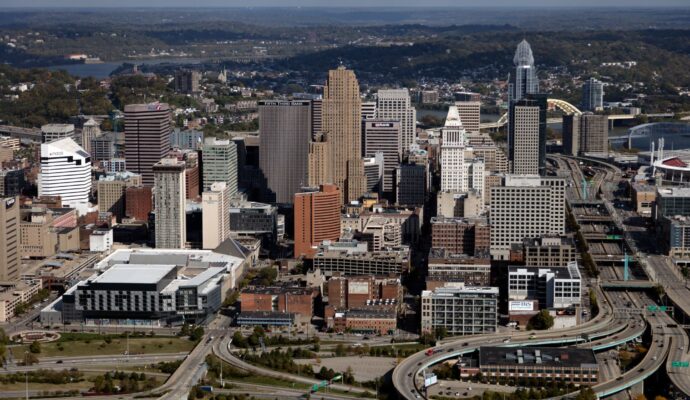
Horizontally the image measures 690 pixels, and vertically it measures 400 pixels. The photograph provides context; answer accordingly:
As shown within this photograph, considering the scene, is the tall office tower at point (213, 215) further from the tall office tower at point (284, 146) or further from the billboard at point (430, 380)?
the billboard at point (430, 380)

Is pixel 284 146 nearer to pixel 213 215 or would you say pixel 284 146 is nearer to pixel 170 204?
pixel 213 215

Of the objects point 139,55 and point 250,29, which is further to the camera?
point 250,29

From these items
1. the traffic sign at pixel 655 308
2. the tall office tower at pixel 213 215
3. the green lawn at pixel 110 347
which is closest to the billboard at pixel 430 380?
the green lawn at pixel 110 347

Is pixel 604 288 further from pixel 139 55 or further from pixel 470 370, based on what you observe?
pixel 139 55

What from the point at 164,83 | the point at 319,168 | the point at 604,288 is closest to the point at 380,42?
the point at 164,83

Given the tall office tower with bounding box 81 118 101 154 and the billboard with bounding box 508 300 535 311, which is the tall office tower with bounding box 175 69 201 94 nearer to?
the tall office tower with bounding box 81 118 101 154

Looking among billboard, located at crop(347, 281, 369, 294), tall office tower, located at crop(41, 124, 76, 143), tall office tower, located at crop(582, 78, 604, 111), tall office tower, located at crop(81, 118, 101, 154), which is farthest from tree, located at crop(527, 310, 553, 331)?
tall office tower, located at crop(582, 78, 604, 111)

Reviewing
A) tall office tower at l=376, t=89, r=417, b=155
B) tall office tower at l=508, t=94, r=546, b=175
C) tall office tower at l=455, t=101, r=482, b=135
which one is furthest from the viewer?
tall office tower at l=455, t=101, r=482, b=135
